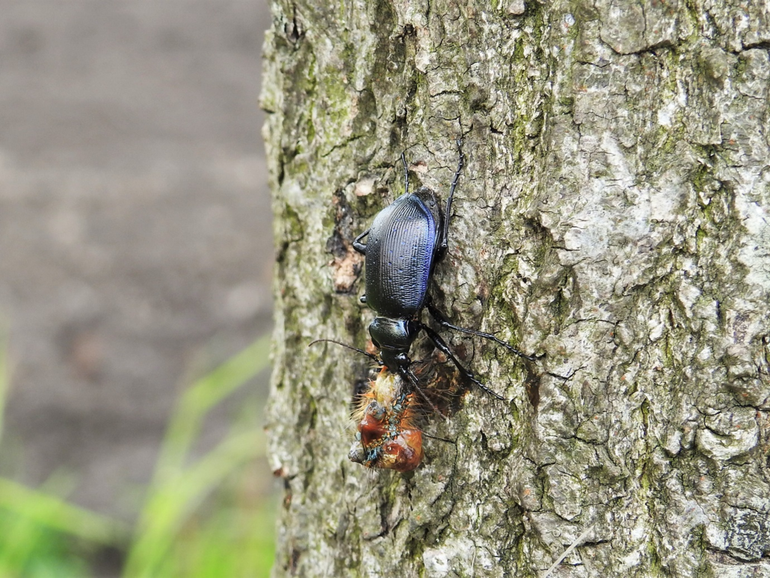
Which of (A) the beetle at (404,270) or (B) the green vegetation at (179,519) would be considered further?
(B) the green vegetation at (179,519)

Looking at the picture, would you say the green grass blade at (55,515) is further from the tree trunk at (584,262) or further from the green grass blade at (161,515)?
the tree trunk at (584,262)

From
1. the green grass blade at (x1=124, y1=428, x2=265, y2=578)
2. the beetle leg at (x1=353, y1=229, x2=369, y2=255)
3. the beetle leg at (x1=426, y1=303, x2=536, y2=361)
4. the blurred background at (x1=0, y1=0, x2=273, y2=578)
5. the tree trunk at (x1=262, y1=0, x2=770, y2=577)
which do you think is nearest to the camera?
the tree trunk at (x1=262, y1=0, x2=770, y2=577)

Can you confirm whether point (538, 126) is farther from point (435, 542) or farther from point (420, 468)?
point (435, 542)

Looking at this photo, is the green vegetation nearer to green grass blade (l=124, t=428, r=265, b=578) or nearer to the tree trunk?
green grass blade (l=124, t=428, r=265, b=578)

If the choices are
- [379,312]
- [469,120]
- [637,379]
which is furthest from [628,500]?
[469,120]

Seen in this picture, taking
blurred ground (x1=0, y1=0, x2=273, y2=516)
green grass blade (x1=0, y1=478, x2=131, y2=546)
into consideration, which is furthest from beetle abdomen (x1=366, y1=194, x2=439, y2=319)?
blurred ground (x1=0, y1=0, x2=273, y2=516)

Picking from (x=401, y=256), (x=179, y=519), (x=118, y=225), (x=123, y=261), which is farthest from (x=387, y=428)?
(x=118, y=225)

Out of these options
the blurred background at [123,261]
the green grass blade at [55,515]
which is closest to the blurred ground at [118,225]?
the blurred background at [123,261]
